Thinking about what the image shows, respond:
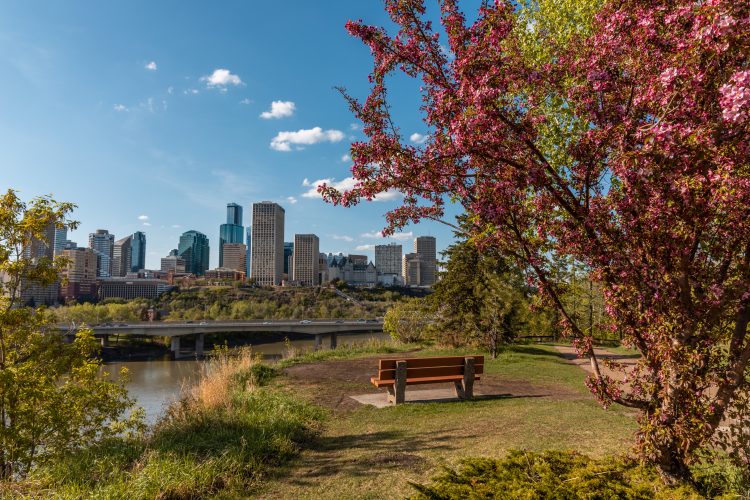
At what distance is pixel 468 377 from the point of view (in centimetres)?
902

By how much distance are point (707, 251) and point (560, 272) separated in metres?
1.13

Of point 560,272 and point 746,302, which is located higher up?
point 560,272

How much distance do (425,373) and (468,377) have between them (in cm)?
93

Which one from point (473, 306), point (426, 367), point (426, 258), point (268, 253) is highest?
point (268, 253)

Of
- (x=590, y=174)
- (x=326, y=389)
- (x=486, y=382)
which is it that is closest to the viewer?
(x=590, y=174)

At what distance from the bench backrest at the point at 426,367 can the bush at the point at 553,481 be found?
4.82 metres

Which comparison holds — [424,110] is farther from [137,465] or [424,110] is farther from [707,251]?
[137,465]

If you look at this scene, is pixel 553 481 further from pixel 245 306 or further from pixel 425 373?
pixel 245 306

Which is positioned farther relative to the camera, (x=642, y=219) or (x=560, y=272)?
(x=560, y=272)

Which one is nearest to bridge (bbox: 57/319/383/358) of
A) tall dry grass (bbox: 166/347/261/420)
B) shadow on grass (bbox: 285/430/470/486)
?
tall dry grass (bbox: 166/347/261/420)

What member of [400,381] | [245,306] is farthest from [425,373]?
[245,306]

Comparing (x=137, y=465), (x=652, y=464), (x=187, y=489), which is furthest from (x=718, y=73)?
(x=137, y=465)

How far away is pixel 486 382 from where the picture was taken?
11164 mm

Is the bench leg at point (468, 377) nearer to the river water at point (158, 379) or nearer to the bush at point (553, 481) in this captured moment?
the bush at point (553, 481)
